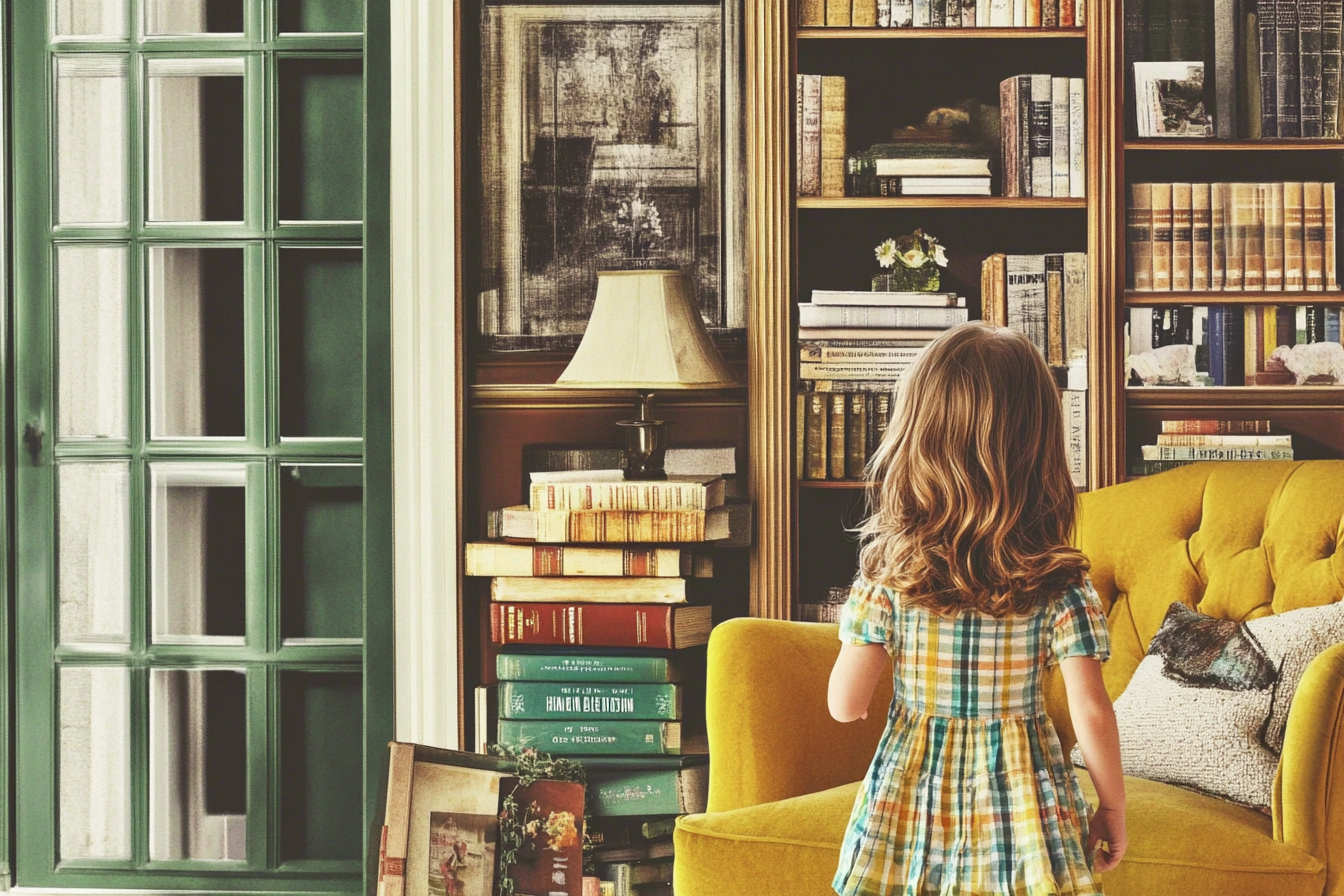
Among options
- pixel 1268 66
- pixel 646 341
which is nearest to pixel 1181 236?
pixel 1268 66

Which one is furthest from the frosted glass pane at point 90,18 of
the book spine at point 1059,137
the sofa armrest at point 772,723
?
the book spine at point 1059,137

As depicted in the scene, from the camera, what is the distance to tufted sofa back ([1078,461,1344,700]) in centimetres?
208

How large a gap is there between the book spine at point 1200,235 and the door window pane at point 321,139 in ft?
6.05

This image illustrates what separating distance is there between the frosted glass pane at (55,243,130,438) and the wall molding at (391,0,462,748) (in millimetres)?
663

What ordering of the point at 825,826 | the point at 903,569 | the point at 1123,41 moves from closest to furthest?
the point at 903,569, the point at 825,826, the point at 1123,41

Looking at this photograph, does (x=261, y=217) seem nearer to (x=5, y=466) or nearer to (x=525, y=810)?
(x=5, y=466)

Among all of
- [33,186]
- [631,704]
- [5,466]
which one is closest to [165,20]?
[33,186]

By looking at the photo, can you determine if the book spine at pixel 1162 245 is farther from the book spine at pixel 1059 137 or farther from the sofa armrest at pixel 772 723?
the sofa armrest at pixel 772 723

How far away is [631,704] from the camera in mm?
2320

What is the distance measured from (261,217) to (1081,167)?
183 cm

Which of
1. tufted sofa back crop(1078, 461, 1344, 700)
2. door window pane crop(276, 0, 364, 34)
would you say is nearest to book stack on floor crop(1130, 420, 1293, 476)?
tufted sofa back crop(1078, 461, 1344, 700)

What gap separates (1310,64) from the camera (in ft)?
8.32

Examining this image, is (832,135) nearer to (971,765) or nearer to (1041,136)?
(1041,136)

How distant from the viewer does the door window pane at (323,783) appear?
9.00 ft
